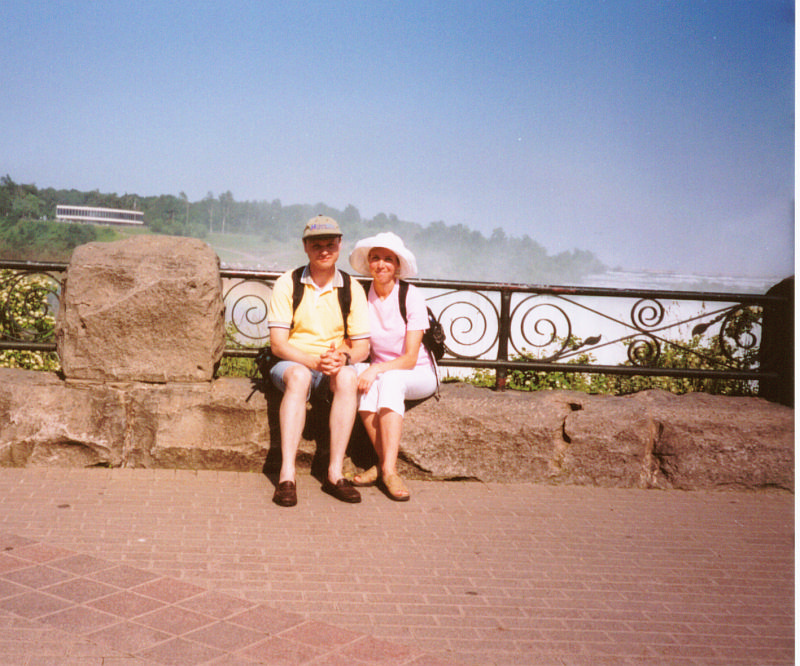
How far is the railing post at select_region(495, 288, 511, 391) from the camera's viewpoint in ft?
19.9

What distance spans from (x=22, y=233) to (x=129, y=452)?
2067 cm

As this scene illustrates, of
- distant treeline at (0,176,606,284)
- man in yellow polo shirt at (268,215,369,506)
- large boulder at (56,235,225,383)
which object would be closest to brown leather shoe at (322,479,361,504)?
man in yellow polo shirt at (268,215,369,506)

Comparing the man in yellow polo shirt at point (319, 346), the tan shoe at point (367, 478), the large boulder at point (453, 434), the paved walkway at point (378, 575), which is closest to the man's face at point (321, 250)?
the man in yellow polo shirt at point (319, 346)

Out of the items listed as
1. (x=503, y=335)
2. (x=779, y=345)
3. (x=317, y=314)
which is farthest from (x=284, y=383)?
(x=779, y=345)

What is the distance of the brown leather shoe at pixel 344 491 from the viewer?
497cm

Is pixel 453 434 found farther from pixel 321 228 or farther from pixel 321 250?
pixel 321 228

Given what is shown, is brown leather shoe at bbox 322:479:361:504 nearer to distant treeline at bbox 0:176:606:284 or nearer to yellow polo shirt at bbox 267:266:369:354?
yellow polo shirt at bbox 267:266:369:354

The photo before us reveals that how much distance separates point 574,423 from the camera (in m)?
5.72

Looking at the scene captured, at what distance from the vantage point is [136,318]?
548cm

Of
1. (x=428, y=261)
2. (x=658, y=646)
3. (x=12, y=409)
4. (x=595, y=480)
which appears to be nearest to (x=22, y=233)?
(x=428, y=261)

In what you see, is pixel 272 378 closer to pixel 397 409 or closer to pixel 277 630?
→ pixel 397 409

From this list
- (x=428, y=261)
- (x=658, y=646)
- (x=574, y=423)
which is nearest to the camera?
(x=658, y=646)

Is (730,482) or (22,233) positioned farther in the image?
(22,233)

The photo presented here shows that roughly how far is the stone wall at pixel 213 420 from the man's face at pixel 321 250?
0.71 meters
